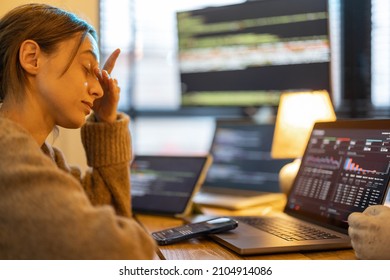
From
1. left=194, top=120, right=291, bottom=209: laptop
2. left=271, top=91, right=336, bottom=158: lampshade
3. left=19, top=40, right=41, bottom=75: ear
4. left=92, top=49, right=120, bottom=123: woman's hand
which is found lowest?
left=194, top=120, right=291, bottom=209: laptop

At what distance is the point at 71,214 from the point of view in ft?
2.27

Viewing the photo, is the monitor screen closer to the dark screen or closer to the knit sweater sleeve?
the dark screen

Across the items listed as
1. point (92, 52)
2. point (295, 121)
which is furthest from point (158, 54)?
point (92, 52)

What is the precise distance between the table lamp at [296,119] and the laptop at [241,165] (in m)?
0.10

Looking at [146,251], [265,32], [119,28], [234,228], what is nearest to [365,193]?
[234,228]

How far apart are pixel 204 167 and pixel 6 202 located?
2.74 ft

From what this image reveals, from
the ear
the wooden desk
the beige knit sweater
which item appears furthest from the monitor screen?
the beige knit sweater

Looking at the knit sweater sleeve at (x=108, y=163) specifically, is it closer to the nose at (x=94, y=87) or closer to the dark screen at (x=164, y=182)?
the dark screen at (x=164, y=182)

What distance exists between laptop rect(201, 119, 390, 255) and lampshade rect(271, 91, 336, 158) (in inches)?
10.3

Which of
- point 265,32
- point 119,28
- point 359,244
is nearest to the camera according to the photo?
point 359,244

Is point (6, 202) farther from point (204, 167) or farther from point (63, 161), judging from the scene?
point (204, 167)

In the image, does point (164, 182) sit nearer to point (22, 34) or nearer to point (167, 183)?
point (167, 183)

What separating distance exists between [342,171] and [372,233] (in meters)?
0.31

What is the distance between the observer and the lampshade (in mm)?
1596
